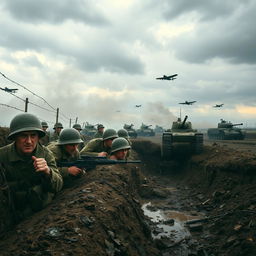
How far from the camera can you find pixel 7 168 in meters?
3.98

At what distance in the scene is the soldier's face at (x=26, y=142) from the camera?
3969mm

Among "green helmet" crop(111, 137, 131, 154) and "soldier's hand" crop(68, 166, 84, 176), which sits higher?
"green helmet" crop(111, 137, 131, 154)

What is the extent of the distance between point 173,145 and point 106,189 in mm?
11222

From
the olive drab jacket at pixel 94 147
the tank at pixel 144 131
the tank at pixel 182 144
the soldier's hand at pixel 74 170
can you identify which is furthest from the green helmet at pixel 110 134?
the tank at pixel 144 131

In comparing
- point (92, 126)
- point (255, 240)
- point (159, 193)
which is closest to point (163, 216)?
point (159, 193)

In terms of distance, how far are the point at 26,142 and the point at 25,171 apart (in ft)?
1.44

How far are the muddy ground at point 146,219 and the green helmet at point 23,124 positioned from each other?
1252 mm

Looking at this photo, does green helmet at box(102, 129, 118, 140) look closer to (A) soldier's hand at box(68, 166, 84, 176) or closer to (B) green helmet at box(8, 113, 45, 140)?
(A) soldier's hand at box(68, 166, 84, 176)

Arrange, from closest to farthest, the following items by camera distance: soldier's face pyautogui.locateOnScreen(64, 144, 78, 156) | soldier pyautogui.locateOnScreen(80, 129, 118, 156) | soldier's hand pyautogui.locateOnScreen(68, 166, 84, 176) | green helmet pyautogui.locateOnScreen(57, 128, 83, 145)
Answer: soldier's hand pyautogui.locateOnScreen(68, 166, 84, 176)
green helmet pyautogui.locateOnScreen(57, 128, 83, 145)
soldier's face pyautogui.locateOnScreen(64, 144, 78, 156)
soldier pyautogui.locateOnScreen(80, 129, 118, 156)

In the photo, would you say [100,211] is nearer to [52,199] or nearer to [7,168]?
[52,199]

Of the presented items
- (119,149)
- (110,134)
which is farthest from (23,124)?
(110,134)

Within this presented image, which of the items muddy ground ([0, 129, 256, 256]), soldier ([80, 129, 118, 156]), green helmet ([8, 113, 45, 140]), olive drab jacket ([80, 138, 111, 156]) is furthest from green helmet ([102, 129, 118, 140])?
green helmet ([8, 113, 45, 140])

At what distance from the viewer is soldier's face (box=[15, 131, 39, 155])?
3969 mm

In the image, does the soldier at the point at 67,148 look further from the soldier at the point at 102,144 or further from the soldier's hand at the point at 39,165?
the soldier at the point at 102,144
